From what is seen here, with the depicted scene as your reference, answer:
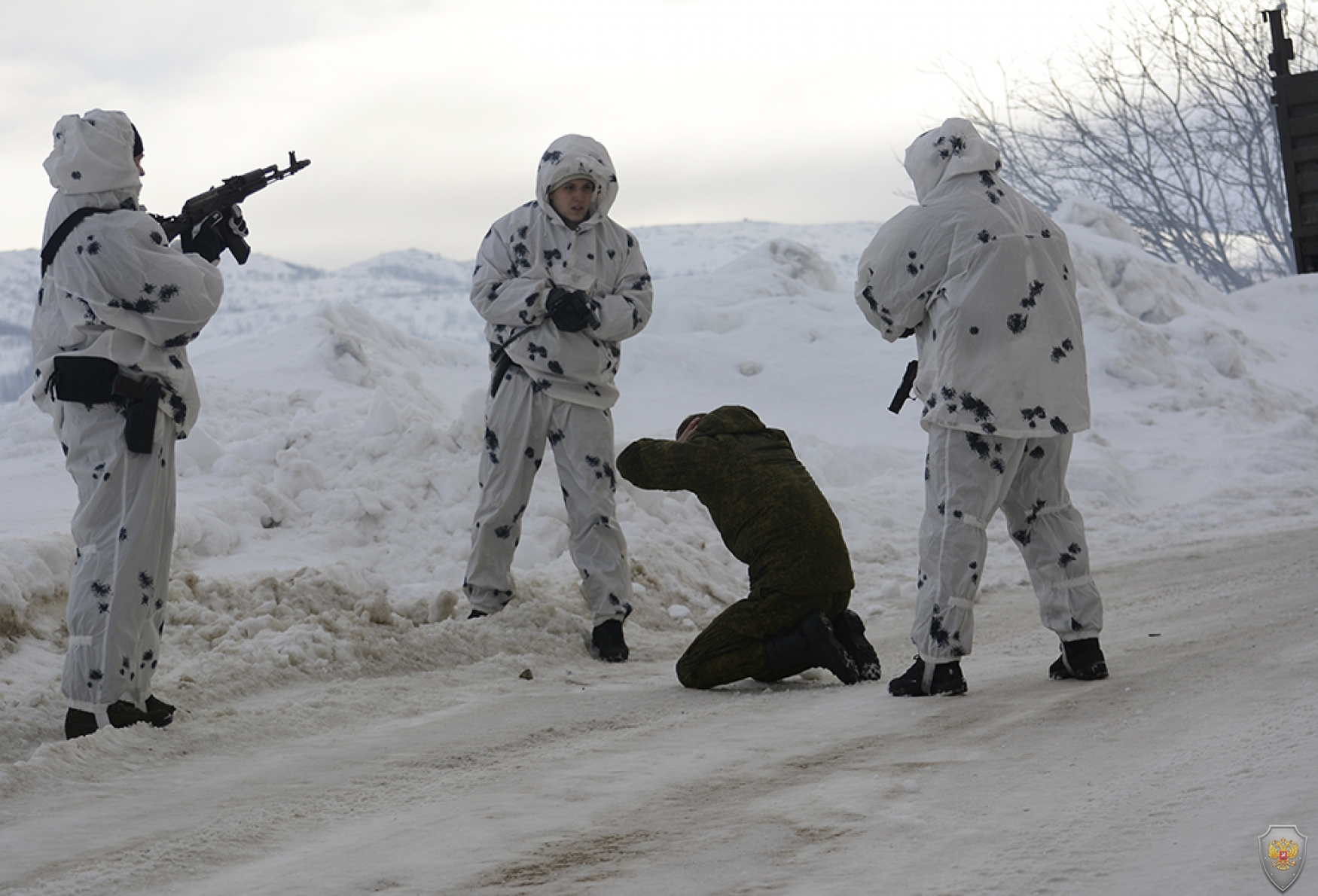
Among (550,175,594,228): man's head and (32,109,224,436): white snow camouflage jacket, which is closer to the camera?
(32,109,224,436): white snow camouflage jacket

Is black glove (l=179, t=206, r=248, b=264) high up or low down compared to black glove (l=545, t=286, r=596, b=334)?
up

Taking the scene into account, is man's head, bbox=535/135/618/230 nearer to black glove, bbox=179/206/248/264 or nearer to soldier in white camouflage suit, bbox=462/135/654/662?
soldier in white camouflage suit, bbox=462/135/654/662

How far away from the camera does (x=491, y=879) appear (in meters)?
2.20

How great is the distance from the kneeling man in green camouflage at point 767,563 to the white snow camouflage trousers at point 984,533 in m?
0.35

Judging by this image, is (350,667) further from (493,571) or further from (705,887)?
(705,887)

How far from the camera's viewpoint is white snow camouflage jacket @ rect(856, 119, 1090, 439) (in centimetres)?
366

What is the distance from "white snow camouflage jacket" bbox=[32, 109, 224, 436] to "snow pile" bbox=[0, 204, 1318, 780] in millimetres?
1123

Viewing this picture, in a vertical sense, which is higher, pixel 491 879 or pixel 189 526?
pixel 189 526

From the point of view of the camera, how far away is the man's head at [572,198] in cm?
498

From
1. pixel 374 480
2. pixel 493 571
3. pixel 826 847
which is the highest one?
pixel 374 480

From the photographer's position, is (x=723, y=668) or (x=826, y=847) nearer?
(x=826, y=847)

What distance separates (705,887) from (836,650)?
2.00 meters

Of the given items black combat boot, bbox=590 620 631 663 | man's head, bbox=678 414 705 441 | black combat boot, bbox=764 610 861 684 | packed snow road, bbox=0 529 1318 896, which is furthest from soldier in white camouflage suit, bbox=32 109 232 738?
black combat boot, bbox=764 610 861 684

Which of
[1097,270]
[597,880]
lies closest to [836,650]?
[597,880]
